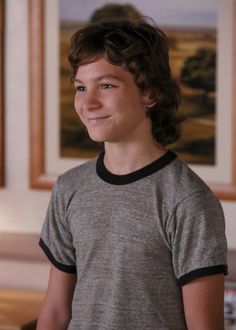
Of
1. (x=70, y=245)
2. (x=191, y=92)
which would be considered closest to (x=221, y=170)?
(x=191, y=92)

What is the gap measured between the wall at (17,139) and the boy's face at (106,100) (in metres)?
1.93

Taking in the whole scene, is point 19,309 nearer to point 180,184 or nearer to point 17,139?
point 17,139

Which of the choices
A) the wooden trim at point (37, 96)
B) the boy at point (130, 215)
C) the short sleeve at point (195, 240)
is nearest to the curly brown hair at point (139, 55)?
the boy at point (130, 215)

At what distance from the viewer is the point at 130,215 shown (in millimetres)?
1626

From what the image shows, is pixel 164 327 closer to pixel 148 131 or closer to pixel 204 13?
pixel 148 131

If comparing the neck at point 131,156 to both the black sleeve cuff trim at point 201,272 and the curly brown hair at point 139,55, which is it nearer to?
the curly brown hair at point 139,55

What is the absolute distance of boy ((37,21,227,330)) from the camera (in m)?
1.57

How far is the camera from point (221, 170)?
328cm

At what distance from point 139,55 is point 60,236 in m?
A: 0.37

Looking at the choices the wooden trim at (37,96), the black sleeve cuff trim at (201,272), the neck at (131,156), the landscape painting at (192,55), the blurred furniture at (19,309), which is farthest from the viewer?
the wooden trim at (37,96)

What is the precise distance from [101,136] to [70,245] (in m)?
0.23

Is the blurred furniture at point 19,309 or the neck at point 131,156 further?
the blurred furniture at point 19,309

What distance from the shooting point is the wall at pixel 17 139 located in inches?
139

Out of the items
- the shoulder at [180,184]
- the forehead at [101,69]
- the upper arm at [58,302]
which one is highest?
the forehead at [101,69]
